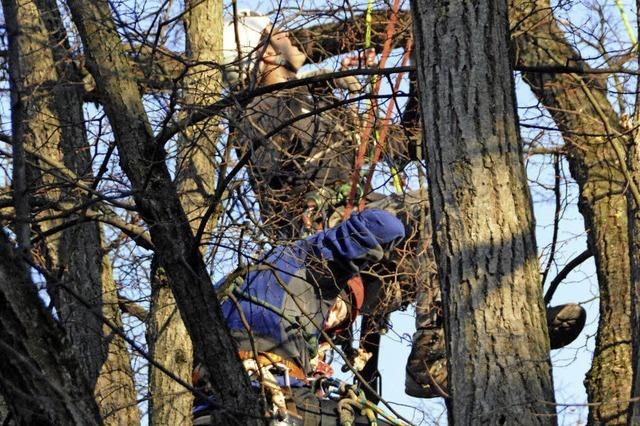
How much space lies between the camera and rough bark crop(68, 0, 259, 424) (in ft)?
15.3

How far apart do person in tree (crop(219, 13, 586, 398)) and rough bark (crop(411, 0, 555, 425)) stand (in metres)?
2.11

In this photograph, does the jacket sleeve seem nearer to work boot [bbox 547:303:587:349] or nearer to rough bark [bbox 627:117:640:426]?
work boot [bbox 547:303:587:349]

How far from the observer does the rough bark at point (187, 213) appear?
5945 mm

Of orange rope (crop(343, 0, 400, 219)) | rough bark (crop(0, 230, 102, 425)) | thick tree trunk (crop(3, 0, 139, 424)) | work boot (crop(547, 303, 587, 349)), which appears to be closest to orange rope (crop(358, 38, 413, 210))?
orange rope (crop(343, 0, 400, 219))

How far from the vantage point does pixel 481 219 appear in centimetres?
424

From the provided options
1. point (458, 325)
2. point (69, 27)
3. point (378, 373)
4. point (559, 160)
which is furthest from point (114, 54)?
point (559, 160)

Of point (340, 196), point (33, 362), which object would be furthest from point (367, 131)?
point (33, 362)

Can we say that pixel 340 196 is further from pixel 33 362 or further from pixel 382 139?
pixel 33 362

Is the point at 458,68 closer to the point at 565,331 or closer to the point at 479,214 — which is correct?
the point at 479,214

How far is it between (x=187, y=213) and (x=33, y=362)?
2695 mm

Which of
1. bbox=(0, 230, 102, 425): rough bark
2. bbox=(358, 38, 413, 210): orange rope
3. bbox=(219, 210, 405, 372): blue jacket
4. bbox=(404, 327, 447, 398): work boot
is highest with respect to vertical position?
bbox=(358, 38, 413, 210): orange rope

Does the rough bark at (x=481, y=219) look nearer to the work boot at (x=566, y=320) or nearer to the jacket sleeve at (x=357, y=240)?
the jacket sleeve at (x=357, y=240)

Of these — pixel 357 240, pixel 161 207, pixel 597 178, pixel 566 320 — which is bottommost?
pixel 566 320

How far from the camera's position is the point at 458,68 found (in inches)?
172
